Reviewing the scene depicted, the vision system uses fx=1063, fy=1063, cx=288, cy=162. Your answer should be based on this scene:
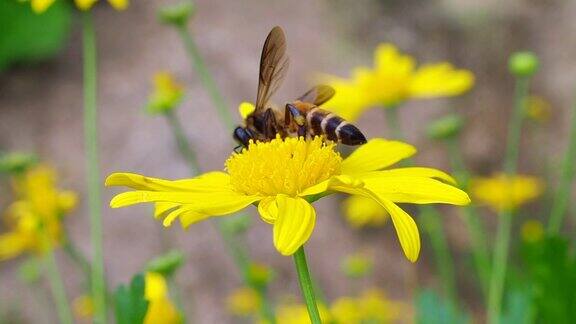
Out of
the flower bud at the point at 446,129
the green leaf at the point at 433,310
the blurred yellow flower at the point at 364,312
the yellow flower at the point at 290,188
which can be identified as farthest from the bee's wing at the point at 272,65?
the blurred yellow flower at the point at 364,312

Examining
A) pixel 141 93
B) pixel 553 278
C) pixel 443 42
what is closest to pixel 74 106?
pixel 141 93

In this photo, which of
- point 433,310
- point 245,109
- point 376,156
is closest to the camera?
point 376,156

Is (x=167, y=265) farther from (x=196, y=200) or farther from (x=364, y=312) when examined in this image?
(x=364, y=312)

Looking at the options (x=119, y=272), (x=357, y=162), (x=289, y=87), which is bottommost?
(x=119, y=272)

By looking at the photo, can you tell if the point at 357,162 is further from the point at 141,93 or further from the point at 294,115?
the point at 141,93

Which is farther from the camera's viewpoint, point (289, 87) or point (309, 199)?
point (289, 87)

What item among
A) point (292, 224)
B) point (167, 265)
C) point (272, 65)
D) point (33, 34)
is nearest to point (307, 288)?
point (292, 224)
